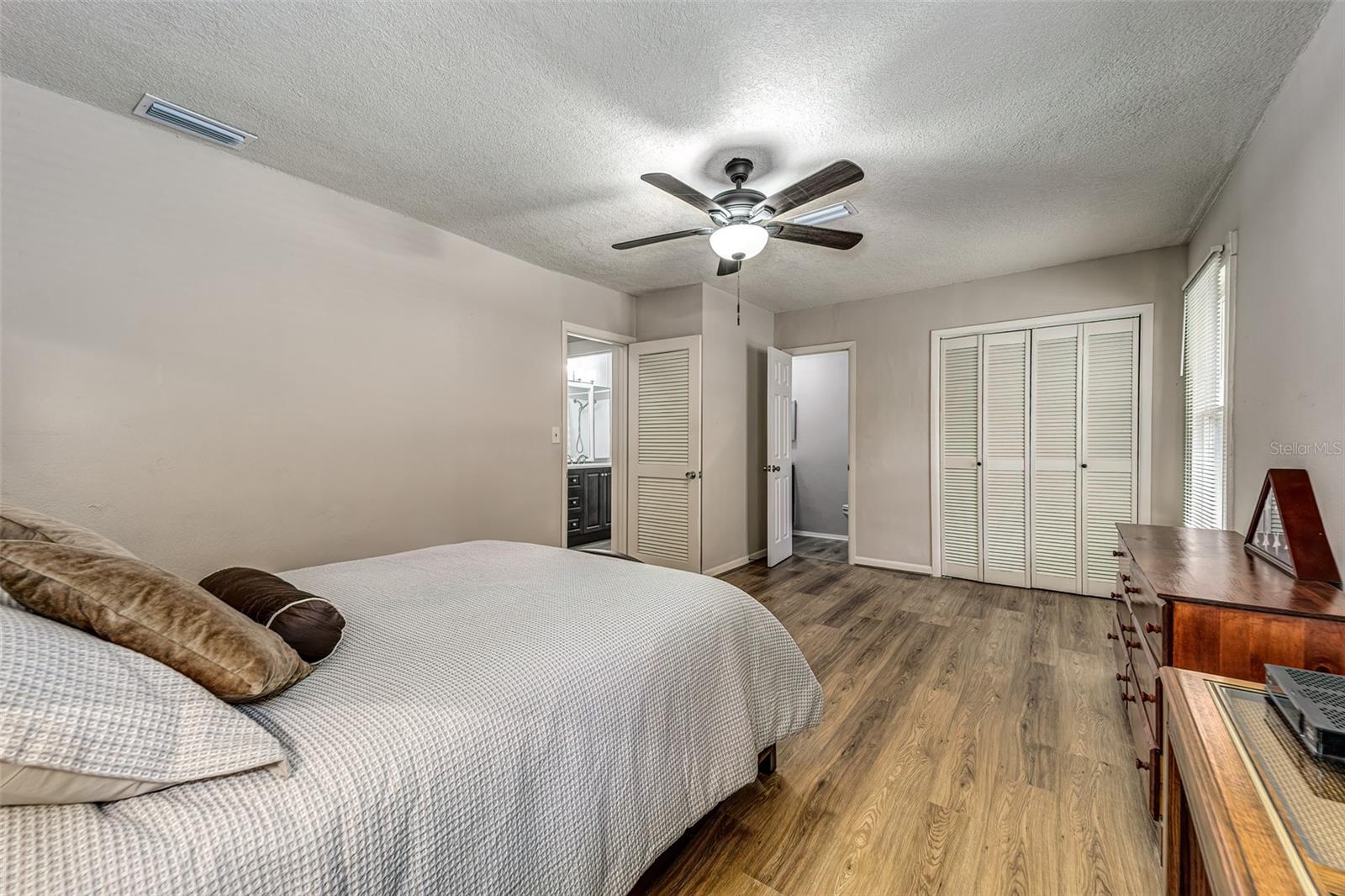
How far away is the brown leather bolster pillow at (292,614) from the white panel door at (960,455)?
436 cm

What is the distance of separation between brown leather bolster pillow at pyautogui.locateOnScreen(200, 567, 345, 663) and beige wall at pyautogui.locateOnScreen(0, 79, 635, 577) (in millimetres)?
1163

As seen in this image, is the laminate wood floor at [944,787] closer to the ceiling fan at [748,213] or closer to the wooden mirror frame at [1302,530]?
the wooden mirror frame at [1302,530]

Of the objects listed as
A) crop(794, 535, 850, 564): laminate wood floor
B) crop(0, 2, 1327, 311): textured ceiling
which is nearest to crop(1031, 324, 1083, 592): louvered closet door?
crop(0, 2, 1327, 311): textured ceiling

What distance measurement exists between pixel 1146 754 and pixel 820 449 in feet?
16.3

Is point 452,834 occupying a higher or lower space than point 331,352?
lower

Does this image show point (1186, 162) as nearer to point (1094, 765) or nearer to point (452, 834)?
point (1094, 765)

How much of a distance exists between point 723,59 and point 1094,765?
277 cm

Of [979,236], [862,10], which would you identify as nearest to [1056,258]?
[979,236]

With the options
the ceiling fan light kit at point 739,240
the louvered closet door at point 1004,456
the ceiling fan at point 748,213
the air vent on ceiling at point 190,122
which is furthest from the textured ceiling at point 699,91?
the louvered closet door at point 1004,456

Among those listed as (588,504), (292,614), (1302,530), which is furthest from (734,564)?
(292,614)

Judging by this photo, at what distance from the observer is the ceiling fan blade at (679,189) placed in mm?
2027

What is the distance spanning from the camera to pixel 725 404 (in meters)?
4.55

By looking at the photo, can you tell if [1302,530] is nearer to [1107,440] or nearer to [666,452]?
[1107,440]

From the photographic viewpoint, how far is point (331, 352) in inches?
106
